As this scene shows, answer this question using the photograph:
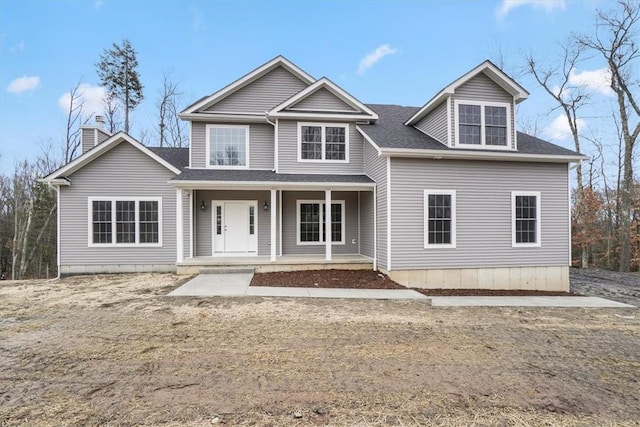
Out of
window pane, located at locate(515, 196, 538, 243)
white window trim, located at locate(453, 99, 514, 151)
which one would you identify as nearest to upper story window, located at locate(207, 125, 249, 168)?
white window trim, located at locate(453, 99, 514, 151)

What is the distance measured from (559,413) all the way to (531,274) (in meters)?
8.93

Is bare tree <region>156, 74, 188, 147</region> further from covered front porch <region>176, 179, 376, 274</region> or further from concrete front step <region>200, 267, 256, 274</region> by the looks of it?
concrete front step <region>200, 267, 256, 274</region>

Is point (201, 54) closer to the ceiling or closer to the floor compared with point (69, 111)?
closer to the ceiling

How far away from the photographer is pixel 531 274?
10.9 metres

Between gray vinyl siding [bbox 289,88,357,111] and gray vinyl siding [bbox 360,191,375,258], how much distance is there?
3.42 meters

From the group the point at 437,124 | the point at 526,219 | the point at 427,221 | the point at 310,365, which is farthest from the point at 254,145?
the point at 310,365

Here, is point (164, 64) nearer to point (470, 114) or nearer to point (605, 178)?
point (470, 114)

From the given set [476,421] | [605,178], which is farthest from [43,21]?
[605,178]

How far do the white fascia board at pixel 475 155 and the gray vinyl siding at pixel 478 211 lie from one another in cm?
21

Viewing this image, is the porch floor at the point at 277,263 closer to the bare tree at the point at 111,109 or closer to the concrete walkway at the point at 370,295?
the concrete walkway at the point at 370,295

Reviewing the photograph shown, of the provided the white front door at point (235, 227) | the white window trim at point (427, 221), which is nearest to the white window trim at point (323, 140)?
the white front door at point (235, 227)

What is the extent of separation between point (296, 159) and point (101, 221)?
7.15 m

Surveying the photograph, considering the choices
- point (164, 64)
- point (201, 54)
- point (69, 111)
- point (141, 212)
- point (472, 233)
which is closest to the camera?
point (472, 233)

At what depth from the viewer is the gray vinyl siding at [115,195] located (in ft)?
37.6
